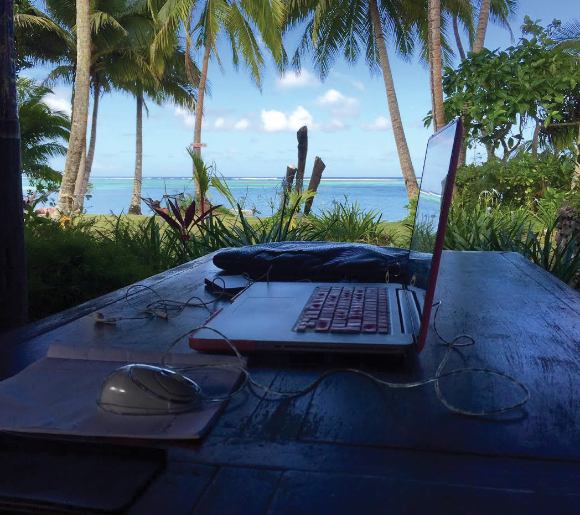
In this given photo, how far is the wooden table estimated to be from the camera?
1.50ft

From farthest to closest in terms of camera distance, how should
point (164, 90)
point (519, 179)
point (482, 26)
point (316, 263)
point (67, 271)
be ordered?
point (164, 90), point (482, 26), point (519, 179), point (67, 271), point (316, 263)

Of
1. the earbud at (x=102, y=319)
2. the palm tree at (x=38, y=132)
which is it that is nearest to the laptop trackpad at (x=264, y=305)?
the earbud at (x=102, y=319)

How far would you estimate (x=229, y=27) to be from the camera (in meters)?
13.1

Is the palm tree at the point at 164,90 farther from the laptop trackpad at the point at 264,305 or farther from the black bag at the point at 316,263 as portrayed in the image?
the laptop trackpad at the point at 264,305

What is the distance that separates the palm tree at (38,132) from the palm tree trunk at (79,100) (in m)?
1.81

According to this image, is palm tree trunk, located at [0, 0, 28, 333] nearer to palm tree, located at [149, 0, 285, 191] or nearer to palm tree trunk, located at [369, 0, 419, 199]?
palm tree trunk, located at [369, 0, 419, 199]

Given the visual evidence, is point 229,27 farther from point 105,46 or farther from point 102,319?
point 102,319

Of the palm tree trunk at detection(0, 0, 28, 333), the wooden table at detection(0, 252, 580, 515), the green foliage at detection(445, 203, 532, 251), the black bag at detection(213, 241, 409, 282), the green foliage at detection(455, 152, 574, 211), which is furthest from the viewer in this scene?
the green foliage at detection(455, 152, 574, 211)

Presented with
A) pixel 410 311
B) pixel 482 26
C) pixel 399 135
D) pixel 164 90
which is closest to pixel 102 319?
pixel 410 311

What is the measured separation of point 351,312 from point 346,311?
0.01 m

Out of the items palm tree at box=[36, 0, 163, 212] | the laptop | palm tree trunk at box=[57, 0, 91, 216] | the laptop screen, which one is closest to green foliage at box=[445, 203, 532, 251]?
the laptop screen

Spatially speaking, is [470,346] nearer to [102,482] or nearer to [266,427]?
[266,427]

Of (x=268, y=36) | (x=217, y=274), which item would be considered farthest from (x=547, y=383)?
(x=268, y=36)

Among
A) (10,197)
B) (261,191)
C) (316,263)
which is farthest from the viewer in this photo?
(261,191)
